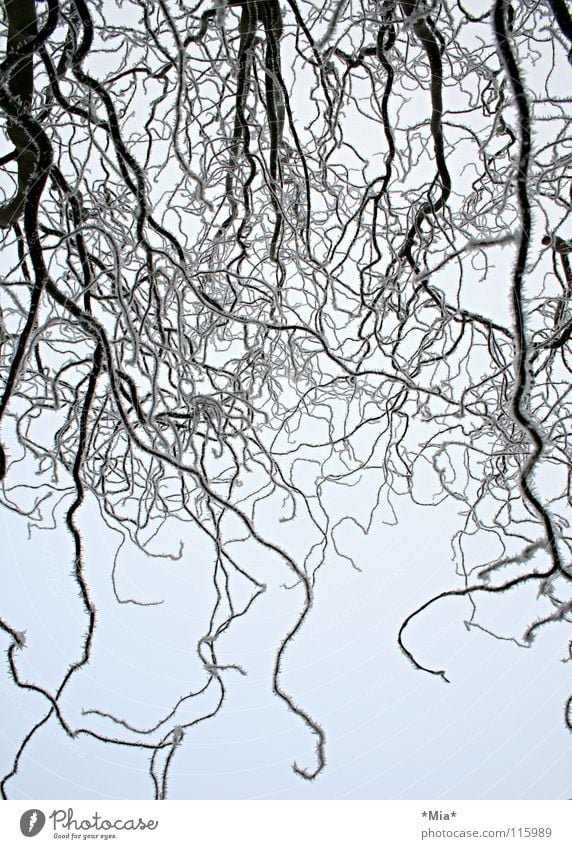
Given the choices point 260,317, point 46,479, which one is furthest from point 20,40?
point 46,479

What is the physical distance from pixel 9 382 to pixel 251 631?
18.3 inches

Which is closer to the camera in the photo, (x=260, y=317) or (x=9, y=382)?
(x=9, y=382)

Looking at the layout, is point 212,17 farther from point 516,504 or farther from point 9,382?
point 516,504

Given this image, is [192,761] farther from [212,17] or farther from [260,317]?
[212,17]

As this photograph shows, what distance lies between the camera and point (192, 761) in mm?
595

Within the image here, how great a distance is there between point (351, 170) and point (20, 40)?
10.8 inches

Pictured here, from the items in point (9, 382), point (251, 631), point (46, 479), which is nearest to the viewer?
point (9, 382)

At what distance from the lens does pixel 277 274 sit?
1.49 ft

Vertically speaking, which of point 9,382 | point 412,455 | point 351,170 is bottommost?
point 9,382

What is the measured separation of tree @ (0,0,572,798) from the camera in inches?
12.2

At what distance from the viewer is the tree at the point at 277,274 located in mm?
310
